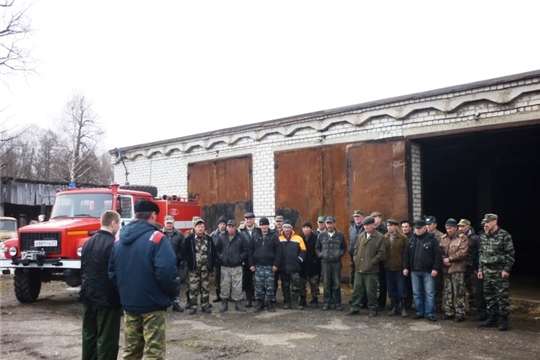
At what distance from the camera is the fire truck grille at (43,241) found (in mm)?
8656

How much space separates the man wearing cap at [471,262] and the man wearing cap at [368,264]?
4.48 ft

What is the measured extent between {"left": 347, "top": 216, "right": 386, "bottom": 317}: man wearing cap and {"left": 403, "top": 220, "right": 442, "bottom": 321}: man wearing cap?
0.49 metres

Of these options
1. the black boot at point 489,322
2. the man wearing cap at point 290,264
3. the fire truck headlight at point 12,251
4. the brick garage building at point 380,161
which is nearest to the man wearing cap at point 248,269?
the man wearing cap at point 290,264

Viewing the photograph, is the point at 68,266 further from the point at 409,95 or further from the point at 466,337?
the point at 409,95

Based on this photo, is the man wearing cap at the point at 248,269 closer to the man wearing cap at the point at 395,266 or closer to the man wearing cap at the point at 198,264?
the man wearing cap at the point at 198,264

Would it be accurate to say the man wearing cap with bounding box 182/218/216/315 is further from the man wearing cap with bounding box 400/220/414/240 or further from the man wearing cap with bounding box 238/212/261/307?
the man wearing cap with bounding box 400/220/414/240

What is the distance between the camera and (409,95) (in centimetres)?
1003

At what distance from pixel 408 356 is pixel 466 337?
4.59 feet

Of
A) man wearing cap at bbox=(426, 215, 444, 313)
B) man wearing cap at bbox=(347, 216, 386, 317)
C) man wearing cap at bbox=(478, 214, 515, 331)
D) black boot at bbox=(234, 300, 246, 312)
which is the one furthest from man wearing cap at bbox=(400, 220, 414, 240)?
black boot at bbox=(234, 300, 246, 312)

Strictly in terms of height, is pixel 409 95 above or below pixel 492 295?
above

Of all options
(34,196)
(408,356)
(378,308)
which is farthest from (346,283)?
(34,196)

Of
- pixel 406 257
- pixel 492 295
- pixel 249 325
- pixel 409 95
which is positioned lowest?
pixel 249 325

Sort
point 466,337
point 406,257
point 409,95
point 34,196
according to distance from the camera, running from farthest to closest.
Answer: point 34,196, point 409,95, point 406,257, point 466,337

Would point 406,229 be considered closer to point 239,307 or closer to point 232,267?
point 232,267
